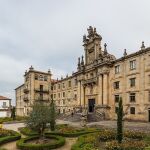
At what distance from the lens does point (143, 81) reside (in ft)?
136

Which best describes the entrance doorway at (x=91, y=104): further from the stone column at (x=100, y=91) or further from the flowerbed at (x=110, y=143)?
the flowerbed at (x=110, y=143)

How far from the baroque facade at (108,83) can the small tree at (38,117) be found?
20.3 meters

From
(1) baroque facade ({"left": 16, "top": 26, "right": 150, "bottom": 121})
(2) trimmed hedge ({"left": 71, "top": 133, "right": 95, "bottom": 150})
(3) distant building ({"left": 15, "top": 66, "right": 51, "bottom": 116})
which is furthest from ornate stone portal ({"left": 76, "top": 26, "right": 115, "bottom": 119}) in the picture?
(2) trimmed hedge ({"left": 71, "top": 133, "right": 95, "bottom": 150})

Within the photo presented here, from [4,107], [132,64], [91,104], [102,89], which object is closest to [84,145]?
[132,64]

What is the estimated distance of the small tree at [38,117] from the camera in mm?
25141

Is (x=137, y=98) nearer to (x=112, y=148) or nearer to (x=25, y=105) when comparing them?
(x=112, y=148)

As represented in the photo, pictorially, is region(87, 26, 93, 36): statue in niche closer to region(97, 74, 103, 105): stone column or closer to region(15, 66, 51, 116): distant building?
region(97, 74, 103, 105): stone column

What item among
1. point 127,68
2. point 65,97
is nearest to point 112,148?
point 127,68

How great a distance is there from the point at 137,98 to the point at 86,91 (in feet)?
60.3

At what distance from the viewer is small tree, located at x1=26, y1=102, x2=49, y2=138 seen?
2514 centimetres

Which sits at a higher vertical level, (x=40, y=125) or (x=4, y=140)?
(x=40, y=125)

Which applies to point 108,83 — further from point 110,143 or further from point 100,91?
point 110,143

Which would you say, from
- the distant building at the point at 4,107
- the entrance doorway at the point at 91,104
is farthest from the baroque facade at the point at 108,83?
the distant building at the point at 4,107

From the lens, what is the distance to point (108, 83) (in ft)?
165
